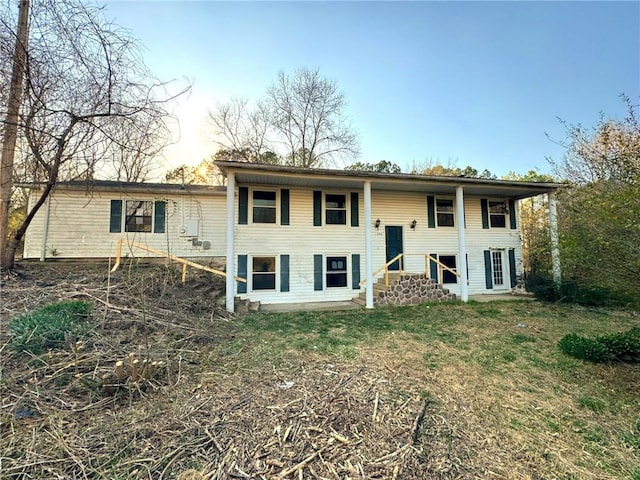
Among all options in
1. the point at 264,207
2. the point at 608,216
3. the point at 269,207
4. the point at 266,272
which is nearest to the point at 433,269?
the point at 266,272

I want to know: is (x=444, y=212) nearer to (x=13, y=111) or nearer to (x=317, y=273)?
(x=317, y=273)

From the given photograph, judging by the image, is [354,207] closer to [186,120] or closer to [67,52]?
[186,120]

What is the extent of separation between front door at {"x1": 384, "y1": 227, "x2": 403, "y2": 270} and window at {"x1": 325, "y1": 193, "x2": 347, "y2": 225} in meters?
1.72

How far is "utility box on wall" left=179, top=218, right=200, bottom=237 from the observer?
35.4 feet

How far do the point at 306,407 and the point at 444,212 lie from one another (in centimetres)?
1047

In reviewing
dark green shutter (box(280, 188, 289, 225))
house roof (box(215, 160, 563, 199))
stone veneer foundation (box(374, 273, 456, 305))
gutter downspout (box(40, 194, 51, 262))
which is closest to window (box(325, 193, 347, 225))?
house roof (box(215, 160, 563, 199))

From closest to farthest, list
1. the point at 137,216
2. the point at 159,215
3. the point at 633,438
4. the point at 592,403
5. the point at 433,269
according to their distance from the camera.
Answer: the point at 633,438, the point at 592,403, the point at 137,216, the point at 159,215, the point at 433,269

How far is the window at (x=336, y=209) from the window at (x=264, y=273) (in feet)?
8.24

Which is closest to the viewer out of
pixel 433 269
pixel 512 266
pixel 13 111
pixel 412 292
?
pixel 13 111

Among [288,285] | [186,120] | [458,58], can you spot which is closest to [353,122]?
[458,58]

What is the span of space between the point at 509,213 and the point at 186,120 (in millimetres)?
12527

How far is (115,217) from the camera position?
10.3 m

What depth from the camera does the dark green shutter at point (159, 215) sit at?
10633 mm

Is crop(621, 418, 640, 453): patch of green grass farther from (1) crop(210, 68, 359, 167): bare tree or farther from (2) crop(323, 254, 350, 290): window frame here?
(1) crop(210, 68, 359, 167): bare tree
